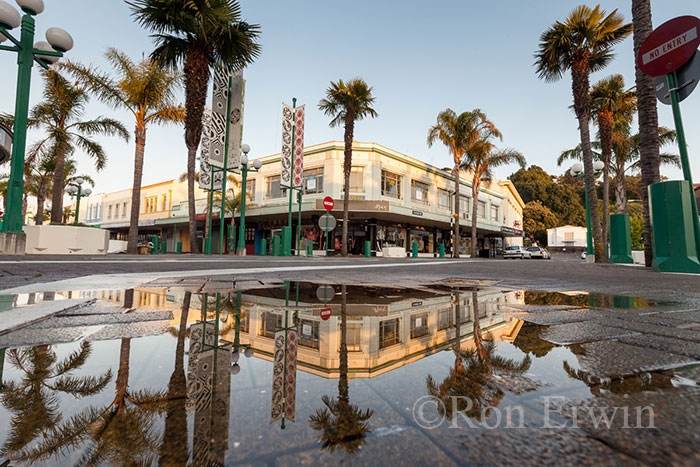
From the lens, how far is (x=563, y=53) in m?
16.2

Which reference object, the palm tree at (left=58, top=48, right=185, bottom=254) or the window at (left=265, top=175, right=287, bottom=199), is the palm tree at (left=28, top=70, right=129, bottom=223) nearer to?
the palm tree at (left=58, top=48, right=185, bottom=254)

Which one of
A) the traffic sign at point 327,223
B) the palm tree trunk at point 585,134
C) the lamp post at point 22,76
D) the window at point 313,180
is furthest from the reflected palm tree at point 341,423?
the window at point 313,180

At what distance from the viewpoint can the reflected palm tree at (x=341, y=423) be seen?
612 millimetres

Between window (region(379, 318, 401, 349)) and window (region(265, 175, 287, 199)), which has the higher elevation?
window (region(265, 175, 287, 199))

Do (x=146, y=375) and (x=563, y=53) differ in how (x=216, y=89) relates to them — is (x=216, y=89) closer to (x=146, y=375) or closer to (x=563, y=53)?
(x=563, y=53)

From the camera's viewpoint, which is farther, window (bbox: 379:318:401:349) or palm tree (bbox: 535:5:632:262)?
palm tree (bbox: 535:5:632:262)

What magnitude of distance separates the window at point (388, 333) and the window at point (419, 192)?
27.9 meters

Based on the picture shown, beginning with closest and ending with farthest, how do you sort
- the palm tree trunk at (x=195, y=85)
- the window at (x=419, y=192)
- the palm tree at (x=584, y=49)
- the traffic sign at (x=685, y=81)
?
the traffic sign at (x=685, y=81) < the palm tree trunk at (x=195, y=85) < the palm tree at (x=584, y=49) < the window at (x=419, y=192)

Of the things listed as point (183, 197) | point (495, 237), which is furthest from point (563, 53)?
point (183, 197)

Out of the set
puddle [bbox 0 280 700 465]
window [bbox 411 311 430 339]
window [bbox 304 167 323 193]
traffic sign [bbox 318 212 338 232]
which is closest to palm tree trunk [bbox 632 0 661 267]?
window [bbox 411 311 430 339]

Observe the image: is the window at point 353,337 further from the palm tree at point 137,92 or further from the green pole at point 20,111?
the palm tree at point 137,92

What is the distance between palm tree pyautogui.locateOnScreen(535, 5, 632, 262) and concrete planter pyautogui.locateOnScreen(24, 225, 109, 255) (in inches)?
825

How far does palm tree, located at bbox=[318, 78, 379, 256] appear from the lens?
21.8m

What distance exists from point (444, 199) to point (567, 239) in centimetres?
3192
